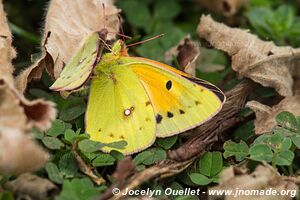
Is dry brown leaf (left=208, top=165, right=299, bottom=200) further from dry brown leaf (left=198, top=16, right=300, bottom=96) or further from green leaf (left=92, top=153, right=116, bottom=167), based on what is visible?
dry brown leaf (left=198, top=16, right=300, bottom=96)

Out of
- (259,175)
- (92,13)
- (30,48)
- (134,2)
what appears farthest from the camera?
(134,2)

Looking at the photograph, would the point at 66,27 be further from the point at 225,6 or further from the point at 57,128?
the point at 225,6

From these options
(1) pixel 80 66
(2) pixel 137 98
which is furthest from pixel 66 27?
(2) pixel 137 98

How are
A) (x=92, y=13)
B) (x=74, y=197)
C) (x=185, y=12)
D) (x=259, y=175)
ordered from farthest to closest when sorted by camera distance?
(x=185, y=12), (x=92, y=13), (x=259, y=175), (x=74, y=197)

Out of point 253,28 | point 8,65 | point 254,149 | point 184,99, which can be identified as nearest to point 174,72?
point 184,99

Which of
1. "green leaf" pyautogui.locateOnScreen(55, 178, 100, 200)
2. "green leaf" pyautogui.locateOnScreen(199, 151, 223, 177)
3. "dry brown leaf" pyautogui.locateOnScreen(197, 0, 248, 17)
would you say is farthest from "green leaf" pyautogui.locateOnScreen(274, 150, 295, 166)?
"dry brown leaf" pyautogui.locateOnScreen(197, 0, 248, 17)

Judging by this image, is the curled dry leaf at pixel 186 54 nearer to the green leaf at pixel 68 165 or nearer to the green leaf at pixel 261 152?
the green leaf at pixel 261 152

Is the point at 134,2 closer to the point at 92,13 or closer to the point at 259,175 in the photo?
the point at 92,13
